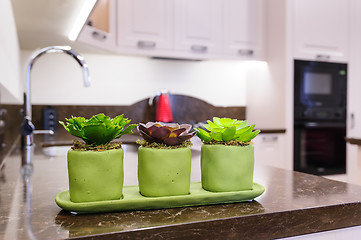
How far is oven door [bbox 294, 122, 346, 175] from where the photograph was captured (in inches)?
112

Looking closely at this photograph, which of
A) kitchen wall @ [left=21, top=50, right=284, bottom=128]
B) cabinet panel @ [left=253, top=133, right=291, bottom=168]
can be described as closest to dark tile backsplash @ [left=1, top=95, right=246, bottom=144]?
kitchen wall @ [left=21, top=50, right=284, bottom=128]

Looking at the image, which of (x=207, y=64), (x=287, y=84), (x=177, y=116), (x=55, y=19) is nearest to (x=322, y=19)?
(x=287, y=84)

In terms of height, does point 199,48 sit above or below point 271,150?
above

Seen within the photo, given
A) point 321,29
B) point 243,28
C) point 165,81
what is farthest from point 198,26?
point 321,29

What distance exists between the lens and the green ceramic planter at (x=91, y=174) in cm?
57

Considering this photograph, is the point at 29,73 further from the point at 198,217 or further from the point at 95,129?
the point at 198,217

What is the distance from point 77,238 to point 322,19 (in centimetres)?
299

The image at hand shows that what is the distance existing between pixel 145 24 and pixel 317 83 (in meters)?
1.49

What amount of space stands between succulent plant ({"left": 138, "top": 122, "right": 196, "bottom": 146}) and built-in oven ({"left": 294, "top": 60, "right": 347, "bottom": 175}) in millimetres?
2392

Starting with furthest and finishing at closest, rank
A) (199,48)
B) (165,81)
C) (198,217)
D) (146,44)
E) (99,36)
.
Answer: (165,81) → (199,48) → (146,44) → (99,36) → (198,217)

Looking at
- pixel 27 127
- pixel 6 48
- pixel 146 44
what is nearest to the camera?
pixel 6 48

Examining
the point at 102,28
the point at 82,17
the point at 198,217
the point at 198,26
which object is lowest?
the point at 198,217

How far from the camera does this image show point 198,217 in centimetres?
56

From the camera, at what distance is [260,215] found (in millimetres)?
572
